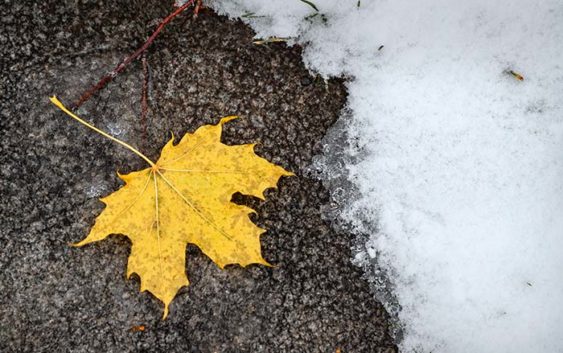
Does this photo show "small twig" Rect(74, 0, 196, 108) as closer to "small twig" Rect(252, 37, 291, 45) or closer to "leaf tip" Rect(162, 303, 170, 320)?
"small twig" Rect(252, 37, 291, 45)

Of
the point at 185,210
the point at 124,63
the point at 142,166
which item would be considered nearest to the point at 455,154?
the point at 185,210

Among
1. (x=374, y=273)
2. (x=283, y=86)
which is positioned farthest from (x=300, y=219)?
(x=283, y=86)

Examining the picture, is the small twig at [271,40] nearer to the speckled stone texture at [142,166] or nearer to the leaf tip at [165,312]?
the speckled stone texture at [142,166]

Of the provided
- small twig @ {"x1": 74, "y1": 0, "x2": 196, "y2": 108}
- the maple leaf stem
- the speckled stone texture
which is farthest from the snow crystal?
the maple leaf stem

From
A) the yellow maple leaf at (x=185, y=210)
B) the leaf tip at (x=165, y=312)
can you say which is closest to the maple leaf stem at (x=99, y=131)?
the yellow maple leaf at (x=185, y=210)

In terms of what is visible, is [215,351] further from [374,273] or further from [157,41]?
[157,41]
